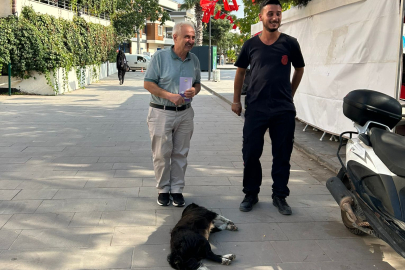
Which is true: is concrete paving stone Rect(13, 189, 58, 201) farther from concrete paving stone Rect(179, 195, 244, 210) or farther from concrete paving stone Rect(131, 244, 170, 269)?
concrete paving stone Rect(131, 244, 170, 269)

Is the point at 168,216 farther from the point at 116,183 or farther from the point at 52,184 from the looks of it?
the point at 52,184

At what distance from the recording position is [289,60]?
429 centimetres

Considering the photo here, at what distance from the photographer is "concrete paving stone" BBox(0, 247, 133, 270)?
130 inches

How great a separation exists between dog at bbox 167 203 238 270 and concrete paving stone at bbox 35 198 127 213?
114cm

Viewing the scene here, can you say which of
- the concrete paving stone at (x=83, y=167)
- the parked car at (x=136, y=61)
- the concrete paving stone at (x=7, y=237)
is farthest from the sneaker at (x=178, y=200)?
the parked car at (x=136, y=61)

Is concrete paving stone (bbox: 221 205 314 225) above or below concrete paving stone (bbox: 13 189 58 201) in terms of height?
below

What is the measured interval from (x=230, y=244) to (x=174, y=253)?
0.64m

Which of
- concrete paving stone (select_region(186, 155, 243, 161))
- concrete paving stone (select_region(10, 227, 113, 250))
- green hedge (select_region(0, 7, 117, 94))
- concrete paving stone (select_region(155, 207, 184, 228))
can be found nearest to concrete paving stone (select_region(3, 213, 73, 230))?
concrete paving stone (select_region(10, 227, 113, 250))

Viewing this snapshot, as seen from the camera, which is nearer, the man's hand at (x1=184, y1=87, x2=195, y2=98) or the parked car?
the man's hand at (x1=184, y1=87, x2=195, y2=98)

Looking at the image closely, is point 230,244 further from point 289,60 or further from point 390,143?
point 289,60

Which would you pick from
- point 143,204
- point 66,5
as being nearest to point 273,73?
point 143,204

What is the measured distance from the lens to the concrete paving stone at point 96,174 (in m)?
5.75

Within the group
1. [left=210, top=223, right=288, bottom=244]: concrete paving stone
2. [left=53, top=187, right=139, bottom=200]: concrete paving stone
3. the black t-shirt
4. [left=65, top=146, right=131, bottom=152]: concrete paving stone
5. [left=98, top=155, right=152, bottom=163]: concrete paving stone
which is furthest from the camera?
[left=65, top=146, right=131, bottom=152]: concrete paving stone

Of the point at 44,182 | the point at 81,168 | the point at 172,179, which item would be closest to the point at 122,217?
the point at 172,179
